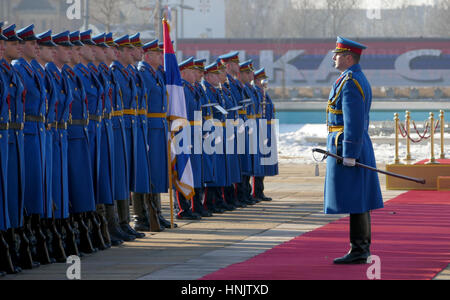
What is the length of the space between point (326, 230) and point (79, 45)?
3.41m

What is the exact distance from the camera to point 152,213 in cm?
1212

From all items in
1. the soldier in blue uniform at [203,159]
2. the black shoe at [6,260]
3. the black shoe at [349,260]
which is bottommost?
the black shoe at [349,260]

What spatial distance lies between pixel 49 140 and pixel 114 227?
1.86 meters

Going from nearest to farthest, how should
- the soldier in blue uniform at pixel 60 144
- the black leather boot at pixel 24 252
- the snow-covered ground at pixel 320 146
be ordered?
the black leather boot at pixel 24 252
the soldier in blue uniform at pixel 60 144
the snow-covered ground at pixel 320 146

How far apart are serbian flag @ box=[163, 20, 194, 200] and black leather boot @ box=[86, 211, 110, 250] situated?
205cm

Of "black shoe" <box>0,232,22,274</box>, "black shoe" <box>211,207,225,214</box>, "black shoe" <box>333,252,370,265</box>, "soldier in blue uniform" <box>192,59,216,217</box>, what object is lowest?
"black shoe" <box>211,207,225,214</box>

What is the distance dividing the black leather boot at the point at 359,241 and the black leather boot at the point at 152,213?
327 cm

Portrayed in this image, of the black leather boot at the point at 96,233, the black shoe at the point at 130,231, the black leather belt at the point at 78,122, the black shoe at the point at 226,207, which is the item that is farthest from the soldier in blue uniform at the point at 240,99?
the black leather belt at the point at 78,122

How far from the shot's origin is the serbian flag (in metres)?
12.1

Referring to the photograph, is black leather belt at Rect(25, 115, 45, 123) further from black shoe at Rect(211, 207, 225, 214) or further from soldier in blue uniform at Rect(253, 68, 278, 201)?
soldier in blue uniform at Rect(253, 68, 278, 201)

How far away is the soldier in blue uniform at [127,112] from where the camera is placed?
1129 centimetres

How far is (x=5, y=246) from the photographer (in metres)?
8.80

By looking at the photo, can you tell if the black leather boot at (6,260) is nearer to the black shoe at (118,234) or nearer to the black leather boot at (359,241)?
the black shoe at (118,234)

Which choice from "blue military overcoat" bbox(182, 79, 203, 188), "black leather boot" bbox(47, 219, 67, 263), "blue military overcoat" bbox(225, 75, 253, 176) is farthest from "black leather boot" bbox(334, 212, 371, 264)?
"blue military overcoat" bbox(225, 75, 253, 176)
